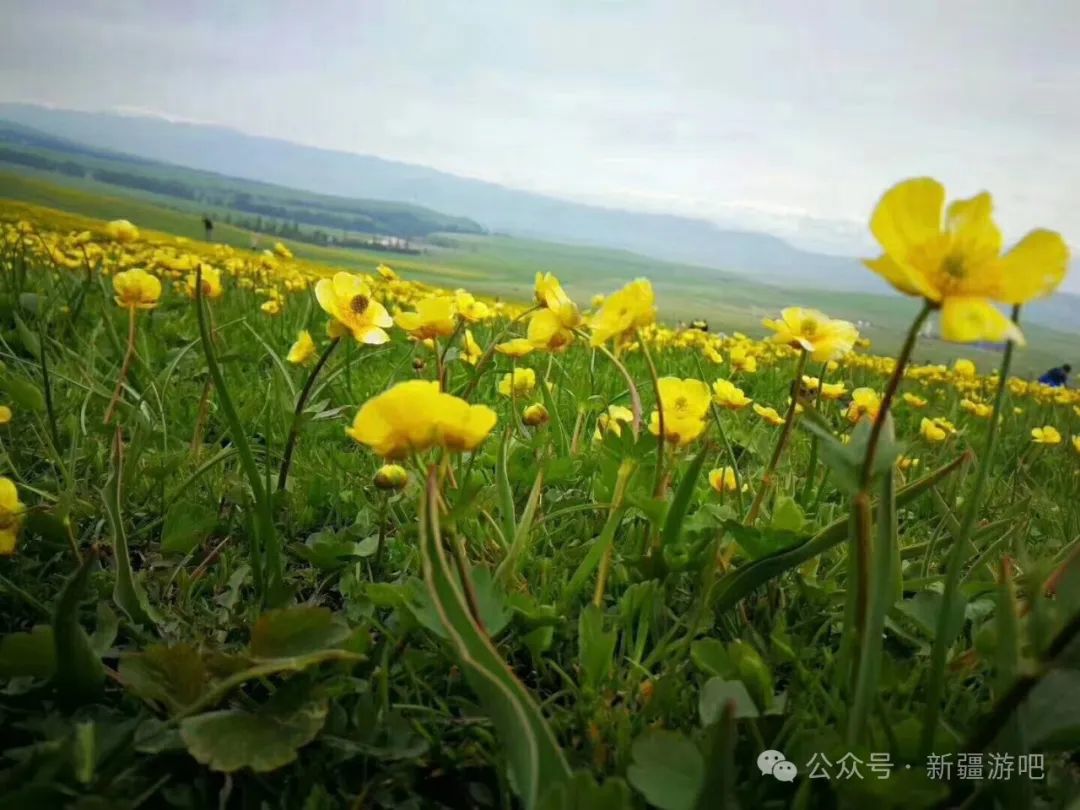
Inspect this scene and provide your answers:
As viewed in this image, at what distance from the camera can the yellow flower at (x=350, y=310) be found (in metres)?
0.90

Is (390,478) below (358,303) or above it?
below

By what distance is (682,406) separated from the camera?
0.87 meters

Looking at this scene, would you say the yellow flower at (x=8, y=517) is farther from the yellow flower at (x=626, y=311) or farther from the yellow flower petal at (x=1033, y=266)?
the yellow flower petal at (x=1033, y=266)

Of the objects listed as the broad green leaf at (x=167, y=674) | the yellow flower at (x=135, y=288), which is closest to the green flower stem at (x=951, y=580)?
the broad green leaf at (x=167, y=674)

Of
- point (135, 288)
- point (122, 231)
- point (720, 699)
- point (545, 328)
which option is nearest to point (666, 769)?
point (720, 699)

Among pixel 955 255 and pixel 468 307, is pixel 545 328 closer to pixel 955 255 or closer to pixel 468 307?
pixel 468 307

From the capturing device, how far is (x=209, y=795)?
55cm

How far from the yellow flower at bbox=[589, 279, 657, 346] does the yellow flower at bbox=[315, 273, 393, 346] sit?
0.31 metres

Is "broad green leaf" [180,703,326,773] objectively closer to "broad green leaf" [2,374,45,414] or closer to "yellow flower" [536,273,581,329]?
"yellow flower" [536,273,581,329]

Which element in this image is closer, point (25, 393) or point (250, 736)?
point (250, 736)

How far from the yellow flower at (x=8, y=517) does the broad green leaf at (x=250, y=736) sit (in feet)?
1.15

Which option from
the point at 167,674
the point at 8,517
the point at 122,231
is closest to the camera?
the point at 167,674

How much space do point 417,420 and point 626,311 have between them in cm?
32

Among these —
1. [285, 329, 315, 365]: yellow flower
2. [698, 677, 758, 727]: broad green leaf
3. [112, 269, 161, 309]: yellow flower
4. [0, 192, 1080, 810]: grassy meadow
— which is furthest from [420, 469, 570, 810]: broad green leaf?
[112, 269, 161, 309]: yellow flower
